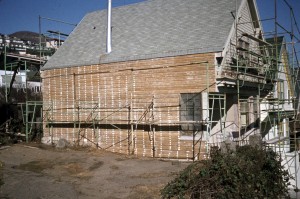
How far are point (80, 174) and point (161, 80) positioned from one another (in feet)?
18.6

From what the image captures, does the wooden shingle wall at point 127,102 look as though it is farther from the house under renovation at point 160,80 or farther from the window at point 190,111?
the window at point 190,111

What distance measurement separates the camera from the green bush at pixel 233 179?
8.44 metres

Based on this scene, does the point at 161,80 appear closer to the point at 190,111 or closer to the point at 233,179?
the point at 190,111

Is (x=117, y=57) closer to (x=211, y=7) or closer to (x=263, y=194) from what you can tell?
(x=211, y=7)

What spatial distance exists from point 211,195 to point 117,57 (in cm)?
1003

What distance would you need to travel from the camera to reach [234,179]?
845 centimetres

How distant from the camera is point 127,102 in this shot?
15.9 m

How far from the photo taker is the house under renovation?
14.0 meters

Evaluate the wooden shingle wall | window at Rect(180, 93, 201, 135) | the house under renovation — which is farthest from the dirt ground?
window at Rect(180, 93, 201, 135)

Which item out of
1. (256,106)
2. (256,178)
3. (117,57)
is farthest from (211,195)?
(256,106)

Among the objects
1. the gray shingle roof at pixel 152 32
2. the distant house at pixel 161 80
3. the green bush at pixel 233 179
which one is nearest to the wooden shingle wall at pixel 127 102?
the distant house at pixel 161 80

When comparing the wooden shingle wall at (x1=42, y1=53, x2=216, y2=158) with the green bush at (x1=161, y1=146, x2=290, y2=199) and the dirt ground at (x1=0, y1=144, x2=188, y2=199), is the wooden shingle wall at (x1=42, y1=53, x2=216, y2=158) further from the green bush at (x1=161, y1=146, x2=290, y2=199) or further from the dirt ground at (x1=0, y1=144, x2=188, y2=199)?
the green bush at (x1=161, y1=146, x2=290, y2=199)

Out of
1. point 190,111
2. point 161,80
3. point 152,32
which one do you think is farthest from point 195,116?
point 152,32

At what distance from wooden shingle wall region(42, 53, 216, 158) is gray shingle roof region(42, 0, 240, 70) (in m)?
0.49
